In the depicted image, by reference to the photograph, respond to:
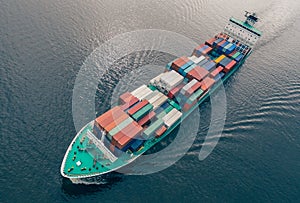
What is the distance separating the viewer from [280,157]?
200ft

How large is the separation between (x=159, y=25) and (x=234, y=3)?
47.9 meters

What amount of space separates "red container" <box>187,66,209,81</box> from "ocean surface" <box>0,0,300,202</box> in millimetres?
9045

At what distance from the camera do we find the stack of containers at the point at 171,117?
5857cm

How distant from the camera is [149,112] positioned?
56.9 metres

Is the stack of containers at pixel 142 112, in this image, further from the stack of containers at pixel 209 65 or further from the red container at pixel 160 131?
the stack of containers at pixel 209 65

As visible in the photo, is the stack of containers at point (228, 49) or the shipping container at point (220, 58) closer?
the shipping container at point (220, 58)

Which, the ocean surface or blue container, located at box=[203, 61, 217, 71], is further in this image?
blue container, located at box=[203, 61, 217, 71]

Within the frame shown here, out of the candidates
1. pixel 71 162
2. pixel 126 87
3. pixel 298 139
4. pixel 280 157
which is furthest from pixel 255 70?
pixel 71 162

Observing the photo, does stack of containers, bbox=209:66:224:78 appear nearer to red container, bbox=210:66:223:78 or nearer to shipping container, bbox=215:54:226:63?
red container, bbox=210:66:223:78

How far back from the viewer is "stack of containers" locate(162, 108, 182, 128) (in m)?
58.6

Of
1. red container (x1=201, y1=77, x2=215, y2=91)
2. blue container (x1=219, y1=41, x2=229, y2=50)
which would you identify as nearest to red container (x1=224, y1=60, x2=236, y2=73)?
blue container (x1=219, y1=41, x2=229, y2=50)

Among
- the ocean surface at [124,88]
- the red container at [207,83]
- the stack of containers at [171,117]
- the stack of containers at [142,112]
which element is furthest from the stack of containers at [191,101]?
the stack of containers at [142,112]

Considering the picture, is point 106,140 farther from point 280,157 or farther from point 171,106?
point 280,157

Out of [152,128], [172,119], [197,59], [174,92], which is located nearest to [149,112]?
[152,128]
